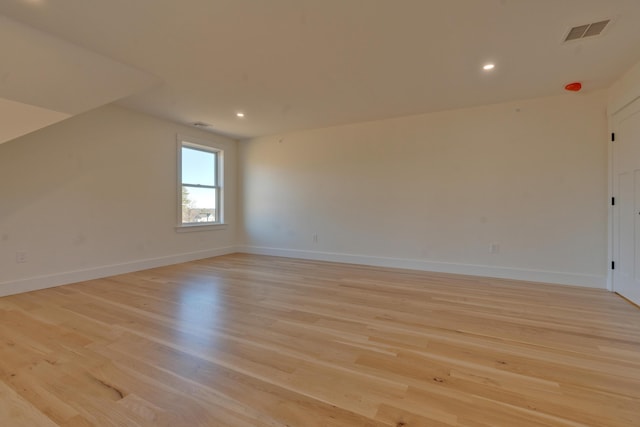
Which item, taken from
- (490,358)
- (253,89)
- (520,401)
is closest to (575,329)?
(490,358)

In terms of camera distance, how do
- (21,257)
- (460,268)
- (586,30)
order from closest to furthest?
(586,30), (21,257), (460,268)

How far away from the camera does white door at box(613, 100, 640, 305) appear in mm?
2854

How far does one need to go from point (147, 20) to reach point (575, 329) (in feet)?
13.3

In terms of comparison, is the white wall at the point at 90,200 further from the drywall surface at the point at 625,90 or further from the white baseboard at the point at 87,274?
the drywall surface at the point at 625,90

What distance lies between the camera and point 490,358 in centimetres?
184

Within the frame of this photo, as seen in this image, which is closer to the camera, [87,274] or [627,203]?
[627,203]

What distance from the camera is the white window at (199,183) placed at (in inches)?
198

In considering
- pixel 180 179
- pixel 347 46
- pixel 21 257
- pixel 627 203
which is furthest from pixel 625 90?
pixel 21 257

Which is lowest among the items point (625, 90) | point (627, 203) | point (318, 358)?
point (318, 358)

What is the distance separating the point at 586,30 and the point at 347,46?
1843mm

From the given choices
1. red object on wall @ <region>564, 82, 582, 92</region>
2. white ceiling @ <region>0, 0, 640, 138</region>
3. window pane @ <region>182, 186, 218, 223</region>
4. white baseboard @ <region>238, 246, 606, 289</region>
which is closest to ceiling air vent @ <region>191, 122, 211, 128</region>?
white ceiling @ <region>0, 0, 640, 138</region>

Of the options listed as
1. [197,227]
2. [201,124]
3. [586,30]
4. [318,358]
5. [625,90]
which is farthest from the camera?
[197,227]

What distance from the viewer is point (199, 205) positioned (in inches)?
214

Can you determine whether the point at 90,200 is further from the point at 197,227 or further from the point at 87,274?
the point at 197,227
